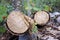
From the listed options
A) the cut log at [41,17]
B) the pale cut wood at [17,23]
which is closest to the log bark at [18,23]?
the pale cut wood at [17,23]

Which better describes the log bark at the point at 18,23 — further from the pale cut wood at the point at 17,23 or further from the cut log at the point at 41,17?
the cut log at the point at 41,17

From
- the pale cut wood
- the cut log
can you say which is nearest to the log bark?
the pale cut wood

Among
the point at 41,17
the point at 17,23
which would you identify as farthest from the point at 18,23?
the point at 41,17

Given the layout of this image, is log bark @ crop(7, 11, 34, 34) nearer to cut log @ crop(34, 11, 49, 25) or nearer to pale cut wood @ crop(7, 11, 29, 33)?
pale cut wood @ crop(7, 11, 29, 33)

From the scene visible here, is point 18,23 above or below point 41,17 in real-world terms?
above

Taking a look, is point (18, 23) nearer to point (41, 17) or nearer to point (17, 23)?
point (17, 23)

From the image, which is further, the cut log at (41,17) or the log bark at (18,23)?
the cut log at (41,17)
